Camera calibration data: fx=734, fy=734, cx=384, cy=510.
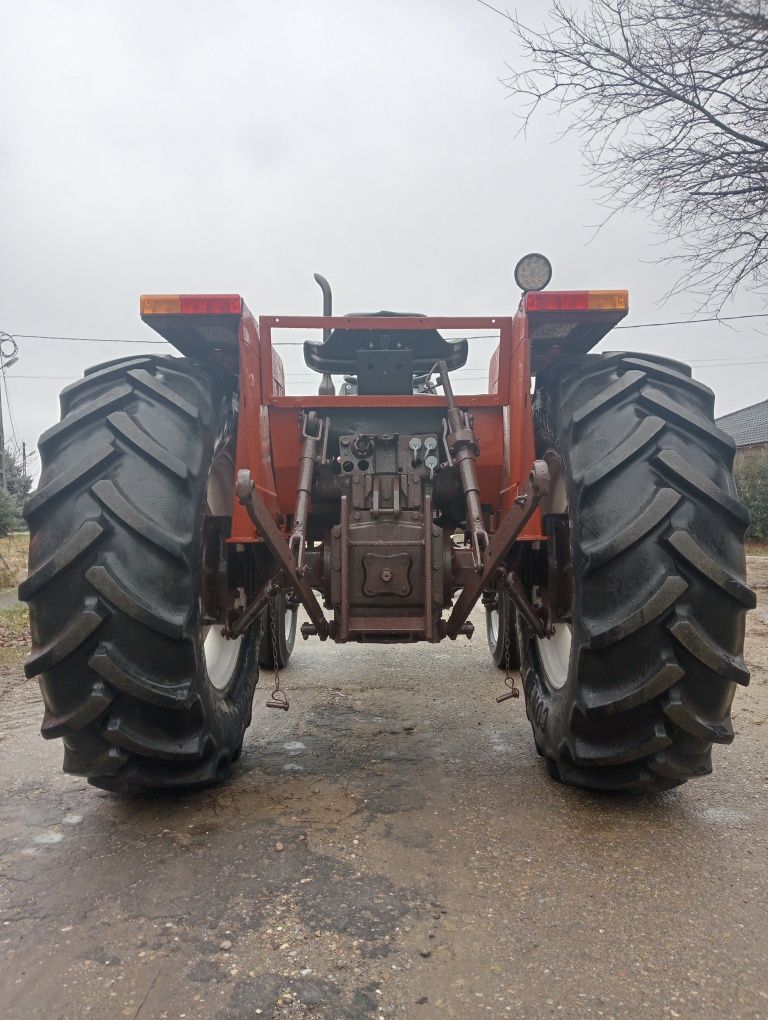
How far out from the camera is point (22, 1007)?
5.38ft

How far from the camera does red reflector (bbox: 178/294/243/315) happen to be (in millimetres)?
2949

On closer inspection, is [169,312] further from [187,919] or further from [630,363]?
[187,919]

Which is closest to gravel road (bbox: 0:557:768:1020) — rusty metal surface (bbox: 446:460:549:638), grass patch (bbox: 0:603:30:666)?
rusty metal surface (bbox: 446:460:549:638)

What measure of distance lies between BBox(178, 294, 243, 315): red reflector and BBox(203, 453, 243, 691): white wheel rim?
0.62 meters

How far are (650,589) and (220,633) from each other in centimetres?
191

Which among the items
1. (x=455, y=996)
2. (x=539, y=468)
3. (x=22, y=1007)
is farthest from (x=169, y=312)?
(x=455, y=996)

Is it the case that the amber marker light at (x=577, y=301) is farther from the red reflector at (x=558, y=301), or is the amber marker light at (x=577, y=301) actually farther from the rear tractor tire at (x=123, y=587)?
the rear tractor tire at (x=123, y=587)

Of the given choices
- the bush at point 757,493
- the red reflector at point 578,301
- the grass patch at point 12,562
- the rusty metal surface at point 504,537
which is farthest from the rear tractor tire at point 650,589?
the bush at point 757,493

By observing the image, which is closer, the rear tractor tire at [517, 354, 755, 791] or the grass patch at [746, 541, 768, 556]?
the rear tractor tire at [517, 354, 755, 791]

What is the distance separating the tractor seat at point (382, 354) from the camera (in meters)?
3.72

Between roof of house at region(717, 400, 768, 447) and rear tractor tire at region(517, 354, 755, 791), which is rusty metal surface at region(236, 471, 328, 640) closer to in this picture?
rear tractor tire at region(517, 354, 755, 791)

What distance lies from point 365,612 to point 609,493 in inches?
42.3

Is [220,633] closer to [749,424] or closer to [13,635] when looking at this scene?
[13,635]

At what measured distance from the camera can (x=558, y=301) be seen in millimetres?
2961
